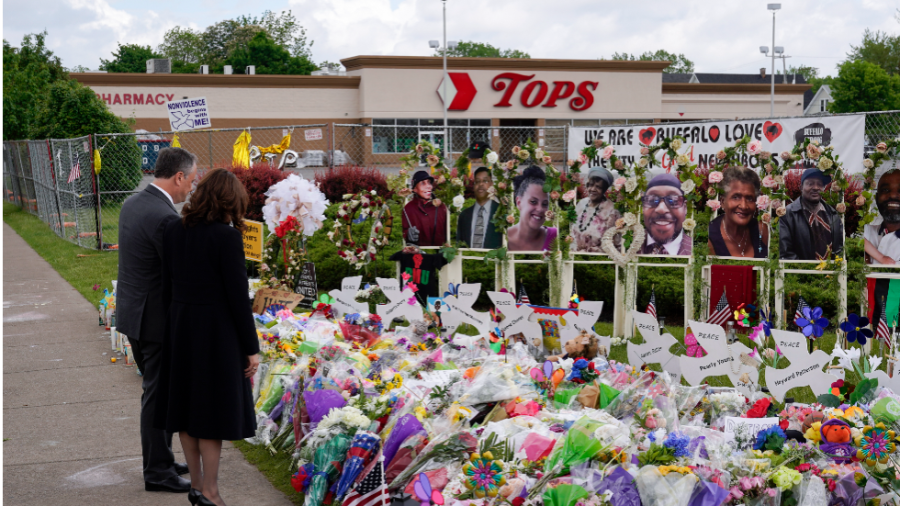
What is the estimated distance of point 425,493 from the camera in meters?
3.27

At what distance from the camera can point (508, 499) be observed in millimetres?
3162

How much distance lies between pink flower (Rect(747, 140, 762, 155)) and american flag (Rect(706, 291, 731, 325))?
126 cm

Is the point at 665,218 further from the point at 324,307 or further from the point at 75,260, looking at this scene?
the point at 75,260

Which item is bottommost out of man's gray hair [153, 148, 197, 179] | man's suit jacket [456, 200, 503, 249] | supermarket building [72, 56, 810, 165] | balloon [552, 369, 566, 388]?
balloon [552, 369, 566, 388]

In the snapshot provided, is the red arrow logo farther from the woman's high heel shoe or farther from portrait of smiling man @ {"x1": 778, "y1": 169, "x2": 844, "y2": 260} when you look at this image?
the woman's high heel shoe

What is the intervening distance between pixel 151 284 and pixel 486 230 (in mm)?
4383

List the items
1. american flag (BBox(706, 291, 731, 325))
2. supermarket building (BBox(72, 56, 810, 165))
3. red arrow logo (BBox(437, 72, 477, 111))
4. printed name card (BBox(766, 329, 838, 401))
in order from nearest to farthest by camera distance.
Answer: printed name card (BBox(766, 329, 838, 401)) < american flag (BBox(706, 291, 731, 325)) < supermarket building (BBox(72, 56, 810, 165)) < red arrow logo (BBox(437, 72, 477, 111))

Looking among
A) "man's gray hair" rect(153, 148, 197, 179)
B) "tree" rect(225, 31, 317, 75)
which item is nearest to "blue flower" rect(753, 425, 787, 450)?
"man's gray hair" rect(153, 148, 197, 179)

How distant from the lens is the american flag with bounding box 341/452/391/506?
3.38 meters

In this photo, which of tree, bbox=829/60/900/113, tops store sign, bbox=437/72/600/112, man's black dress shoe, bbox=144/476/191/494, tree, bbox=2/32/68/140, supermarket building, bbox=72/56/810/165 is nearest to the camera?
man's black dress shoe, bbox=144/476/191/494

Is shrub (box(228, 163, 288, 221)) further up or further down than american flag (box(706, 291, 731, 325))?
further up

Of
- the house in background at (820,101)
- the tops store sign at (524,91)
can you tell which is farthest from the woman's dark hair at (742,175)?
the house in background at (820,101)

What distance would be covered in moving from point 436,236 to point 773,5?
28.9 metres

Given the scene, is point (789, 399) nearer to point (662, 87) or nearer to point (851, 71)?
point (662, 87)
